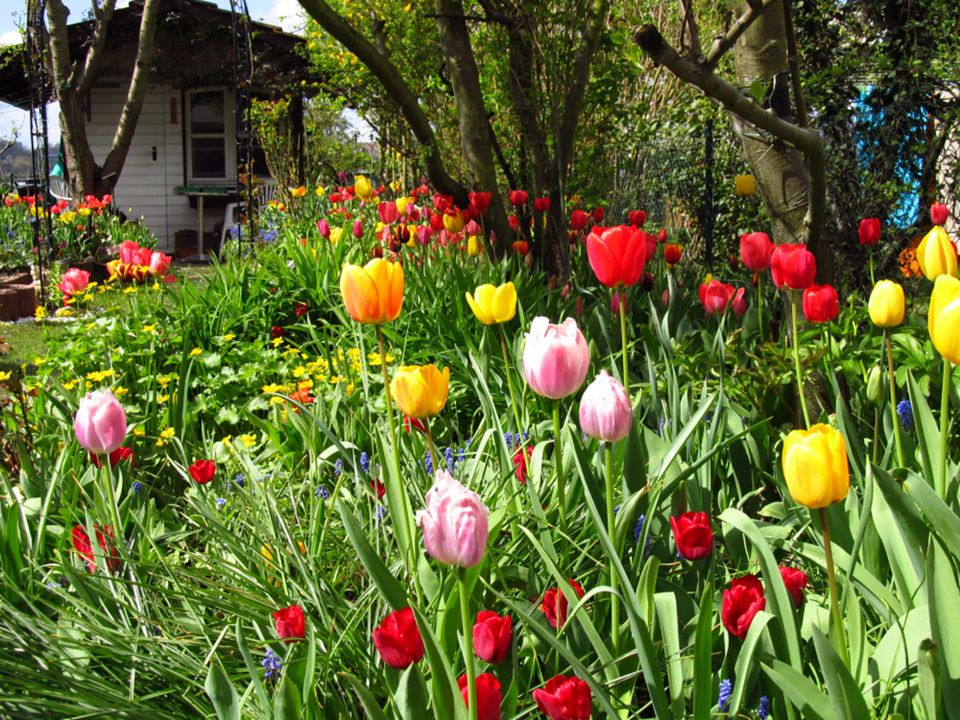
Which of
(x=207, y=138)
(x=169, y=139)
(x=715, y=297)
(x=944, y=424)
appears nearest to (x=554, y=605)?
(x=944, y=424)

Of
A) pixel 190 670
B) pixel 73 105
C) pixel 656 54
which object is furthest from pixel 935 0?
pixel 73 105

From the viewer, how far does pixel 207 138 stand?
17031 mm

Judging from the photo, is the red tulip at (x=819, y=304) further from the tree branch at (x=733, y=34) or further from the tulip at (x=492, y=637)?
the tulip at (x=492, y=637)

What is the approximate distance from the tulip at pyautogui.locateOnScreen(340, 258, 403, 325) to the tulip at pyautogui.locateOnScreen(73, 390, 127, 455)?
51 cm

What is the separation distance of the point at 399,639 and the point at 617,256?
2.86ft

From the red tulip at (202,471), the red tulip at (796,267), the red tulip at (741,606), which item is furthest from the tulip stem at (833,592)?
the red tulip at (202,471)

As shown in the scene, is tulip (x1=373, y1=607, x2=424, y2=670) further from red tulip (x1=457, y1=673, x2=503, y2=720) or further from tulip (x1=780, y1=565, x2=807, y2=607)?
tulip (x1=780, y1=565, x2=807, y2=607)

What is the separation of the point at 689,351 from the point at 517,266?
1.52 meters

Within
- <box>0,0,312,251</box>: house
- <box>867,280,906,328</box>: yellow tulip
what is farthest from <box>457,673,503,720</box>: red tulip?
<box>0,0,312,251</box>: house

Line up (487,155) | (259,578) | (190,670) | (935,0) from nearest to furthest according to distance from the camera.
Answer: (190,670) → (259,578) → (487,155) → (935,0)

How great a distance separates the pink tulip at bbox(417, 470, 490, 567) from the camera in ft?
3.55

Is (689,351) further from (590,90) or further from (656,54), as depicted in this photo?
(590,90)

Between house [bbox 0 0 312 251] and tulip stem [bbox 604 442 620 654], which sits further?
house [bbox 0 0 312 251]

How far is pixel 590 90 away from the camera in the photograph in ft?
19.1
